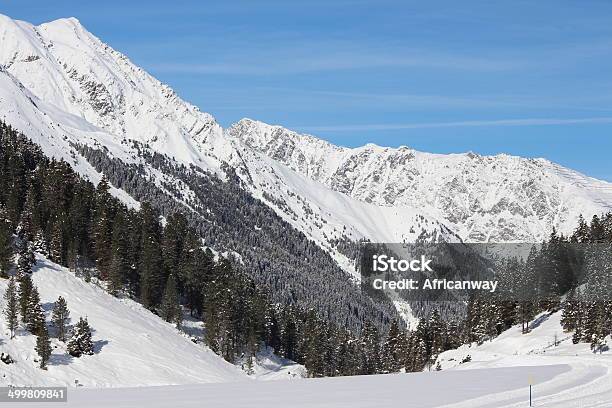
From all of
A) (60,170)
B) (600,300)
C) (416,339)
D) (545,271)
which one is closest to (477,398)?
(600,300)

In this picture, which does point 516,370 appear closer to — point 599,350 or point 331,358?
point 599,350

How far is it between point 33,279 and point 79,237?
24.0 m

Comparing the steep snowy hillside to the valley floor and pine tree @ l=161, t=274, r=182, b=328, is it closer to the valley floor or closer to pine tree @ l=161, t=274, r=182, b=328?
the valley floor

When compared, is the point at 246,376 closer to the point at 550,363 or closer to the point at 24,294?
the point at 24,294

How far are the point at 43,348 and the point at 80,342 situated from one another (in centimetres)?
652

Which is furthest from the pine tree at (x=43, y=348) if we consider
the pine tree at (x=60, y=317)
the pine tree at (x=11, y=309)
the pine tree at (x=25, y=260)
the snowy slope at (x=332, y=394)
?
the snowy slope at (x=332, y=394)

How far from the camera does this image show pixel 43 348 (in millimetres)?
74438

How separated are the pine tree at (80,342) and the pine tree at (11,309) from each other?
5955 mm

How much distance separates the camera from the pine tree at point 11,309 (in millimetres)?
76750

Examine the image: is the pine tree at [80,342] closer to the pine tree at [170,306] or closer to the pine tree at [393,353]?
the pine tree at [170,306]

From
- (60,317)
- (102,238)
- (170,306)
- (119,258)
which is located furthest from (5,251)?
(170,306)

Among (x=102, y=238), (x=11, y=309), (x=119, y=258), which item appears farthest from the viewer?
(x=102, y=238)

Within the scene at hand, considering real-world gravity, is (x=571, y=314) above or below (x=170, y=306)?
below

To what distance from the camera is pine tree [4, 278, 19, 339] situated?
7675 cm
